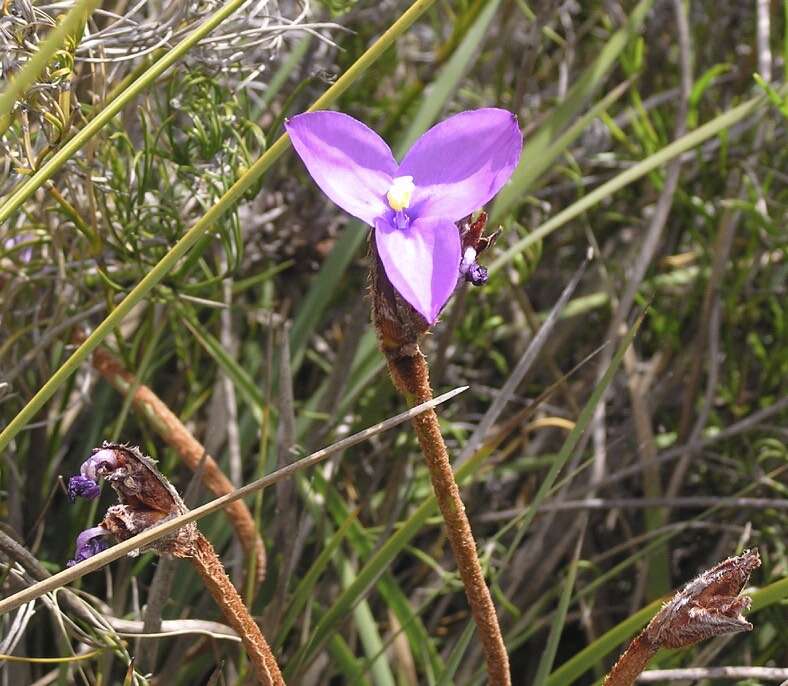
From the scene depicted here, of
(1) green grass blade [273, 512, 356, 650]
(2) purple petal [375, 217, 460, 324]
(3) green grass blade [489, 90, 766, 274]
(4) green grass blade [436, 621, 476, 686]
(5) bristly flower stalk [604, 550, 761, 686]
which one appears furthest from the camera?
(3) green grass blade [489, 90, 766, 274]

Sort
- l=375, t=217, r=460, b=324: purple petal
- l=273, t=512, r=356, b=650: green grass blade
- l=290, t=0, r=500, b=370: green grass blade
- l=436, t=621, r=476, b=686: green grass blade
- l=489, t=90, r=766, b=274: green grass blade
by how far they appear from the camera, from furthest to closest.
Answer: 1. l=290, t=0, r=500, b=370: green grass blade
2. l=489, t=90, r=766, b=274: green grass blade
3. l=273, t=512, r=356, b=650: green grass blade
4. l=436, t=621, r=476, b=686: green grass blade
5. l=375, t=217, r=460, b=324: purple petal

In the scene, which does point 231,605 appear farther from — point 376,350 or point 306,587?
point 376,350

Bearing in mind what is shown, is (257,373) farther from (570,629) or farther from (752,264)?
(752,264)

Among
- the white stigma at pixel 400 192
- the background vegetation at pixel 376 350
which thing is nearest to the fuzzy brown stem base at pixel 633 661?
the background vegetation at pixel 376 350

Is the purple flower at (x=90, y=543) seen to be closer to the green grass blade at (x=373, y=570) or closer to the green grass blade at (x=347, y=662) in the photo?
the green grass blade at (x=373, y=570)

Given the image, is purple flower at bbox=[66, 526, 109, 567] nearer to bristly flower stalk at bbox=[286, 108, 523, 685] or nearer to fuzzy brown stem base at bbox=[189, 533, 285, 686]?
fuzzy brown stem base at bbox=[189, 533, 285, 686]

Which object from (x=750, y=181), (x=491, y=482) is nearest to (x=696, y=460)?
(x=491, y=482)

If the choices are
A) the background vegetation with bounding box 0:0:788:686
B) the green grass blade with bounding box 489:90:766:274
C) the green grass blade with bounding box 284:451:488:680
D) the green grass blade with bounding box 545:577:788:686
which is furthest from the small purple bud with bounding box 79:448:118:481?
the green grass blade with bounding box 489:90:766:274
